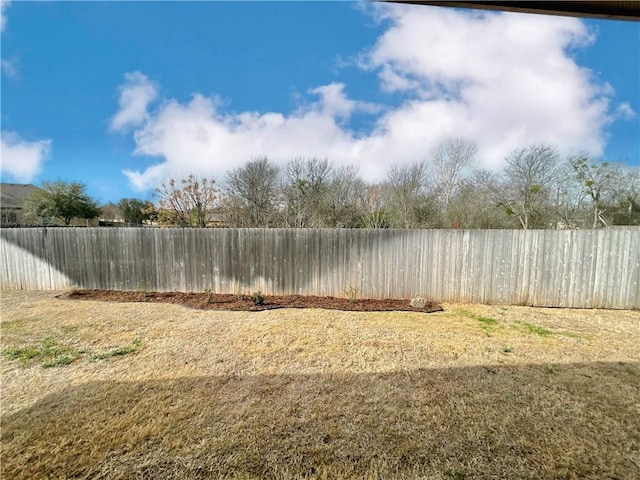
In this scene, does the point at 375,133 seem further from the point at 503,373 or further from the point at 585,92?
the point at 503,373

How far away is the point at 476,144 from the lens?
11969 millimetres

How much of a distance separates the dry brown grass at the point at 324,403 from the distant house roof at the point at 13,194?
26778mm

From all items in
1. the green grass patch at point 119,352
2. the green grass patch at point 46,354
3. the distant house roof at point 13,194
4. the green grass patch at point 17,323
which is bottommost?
the green grass patch at point 17,323

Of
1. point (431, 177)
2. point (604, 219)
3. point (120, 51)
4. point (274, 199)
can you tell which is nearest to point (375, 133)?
point (431, 177)

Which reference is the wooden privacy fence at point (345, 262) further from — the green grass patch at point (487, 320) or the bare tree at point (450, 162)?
the bare tree at point (450, 162)

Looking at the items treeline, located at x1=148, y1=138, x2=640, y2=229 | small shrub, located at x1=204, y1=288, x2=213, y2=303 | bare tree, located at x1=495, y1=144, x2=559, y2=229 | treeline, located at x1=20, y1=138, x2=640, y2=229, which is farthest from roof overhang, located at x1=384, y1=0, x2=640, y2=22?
bare tree, located at x1=495, y1=144, x2=559, y2=229

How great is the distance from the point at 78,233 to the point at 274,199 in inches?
287

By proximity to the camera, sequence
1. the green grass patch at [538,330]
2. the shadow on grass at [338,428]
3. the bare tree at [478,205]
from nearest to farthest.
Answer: the shadow on grass at [338,428] < the green grass patch at [538,330] < the bare tree at [478,205]

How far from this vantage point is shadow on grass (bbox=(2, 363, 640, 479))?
166 cm

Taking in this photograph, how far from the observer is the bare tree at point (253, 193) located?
11883 mm

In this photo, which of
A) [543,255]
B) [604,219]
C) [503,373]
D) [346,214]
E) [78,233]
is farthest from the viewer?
[346,214]

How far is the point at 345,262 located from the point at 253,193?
8.23 meters

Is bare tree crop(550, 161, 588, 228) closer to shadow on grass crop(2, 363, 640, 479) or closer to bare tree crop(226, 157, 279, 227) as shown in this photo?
shadow on grass crop(2, 363, 640, 479)

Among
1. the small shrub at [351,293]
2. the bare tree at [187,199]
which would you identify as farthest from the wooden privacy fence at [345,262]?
the bare tree at [187,199]
